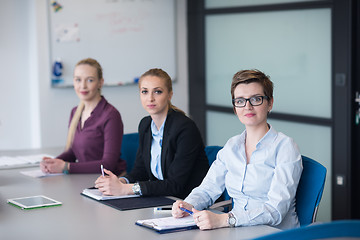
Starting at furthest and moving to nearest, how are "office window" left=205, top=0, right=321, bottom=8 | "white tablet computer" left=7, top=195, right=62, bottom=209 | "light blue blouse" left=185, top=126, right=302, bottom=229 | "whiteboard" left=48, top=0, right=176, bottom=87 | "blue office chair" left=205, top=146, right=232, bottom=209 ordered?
"whiteboard" left=48, top=0, right=176, bottom=87 → "office window" left=205, top=0, right=321, bottom=8 → "blue office chair" left=205, top=146, right=232, bottom=209 → "white tablet computer" left=7, top=195, right=62, bottom=209 → "light blue blouse" left=185, top=126, right=302, bottom=229

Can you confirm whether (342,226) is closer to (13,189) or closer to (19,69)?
(13,189)

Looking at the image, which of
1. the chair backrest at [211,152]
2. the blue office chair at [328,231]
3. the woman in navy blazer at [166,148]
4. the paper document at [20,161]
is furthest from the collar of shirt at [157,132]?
the blue office chair at [328,231]

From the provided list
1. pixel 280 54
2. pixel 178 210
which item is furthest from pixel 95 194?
pixel 280 54

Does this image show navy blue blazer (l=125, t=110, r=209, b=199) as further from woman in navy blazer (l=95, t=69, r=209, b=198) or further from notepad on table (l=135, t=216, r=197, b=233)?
notepad on table (l=135, t=216, r=197, b=233)

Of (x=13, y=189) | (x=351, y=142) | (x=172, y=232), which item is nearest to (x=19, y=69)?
(x=13, y=189)

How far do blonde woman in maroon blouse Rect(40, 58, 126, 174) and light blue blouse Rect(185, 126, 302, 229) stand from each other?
959 mm

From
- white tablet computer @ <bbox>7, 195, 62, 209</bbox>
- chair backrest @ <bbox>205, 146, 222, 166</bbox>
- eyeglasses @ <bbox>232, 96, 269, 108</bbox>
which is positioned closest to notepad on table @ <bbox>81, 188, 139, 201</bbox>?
white tablet computer @ <bbox>7, 195, 62, 209</bbox>

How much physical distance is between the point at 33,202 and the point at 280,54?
294cm

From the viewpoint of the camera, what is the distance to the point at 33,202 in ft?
8.48

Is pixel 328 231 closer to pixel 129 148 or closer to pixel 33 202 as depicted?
pixel 33 202

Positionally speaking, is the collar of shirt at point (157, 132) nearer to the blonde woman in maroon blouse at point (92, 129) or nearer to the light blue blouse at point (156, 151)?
the light blue blouse at point (156, 151)

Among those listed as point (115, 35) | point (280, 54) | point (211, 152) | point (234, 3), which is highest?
point (234, 3)

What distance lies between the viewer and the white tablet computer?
2.52 metres

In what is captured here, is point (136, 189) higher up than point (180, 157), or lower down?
lower down
